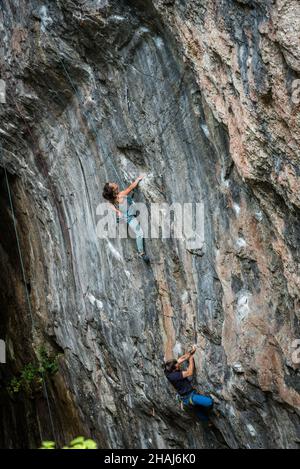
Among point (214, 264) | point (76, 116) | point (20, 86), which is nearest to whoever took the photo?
point (214, 264)

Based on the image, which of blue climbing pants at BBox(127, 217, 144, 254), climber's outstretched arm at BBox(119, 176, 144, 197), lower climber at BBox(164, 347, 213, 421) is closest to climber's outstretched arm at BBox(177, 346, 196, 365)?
lower climber at BBox(164, 347, 213, 421)

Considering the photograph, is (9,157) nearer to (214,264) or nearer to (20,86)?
(20,86)

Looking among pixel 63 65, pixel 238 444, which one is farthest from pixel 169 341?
pixel 63 65

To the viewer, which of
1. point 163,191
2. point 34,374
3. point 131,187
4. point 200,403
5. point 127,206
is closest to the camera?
point 200,403

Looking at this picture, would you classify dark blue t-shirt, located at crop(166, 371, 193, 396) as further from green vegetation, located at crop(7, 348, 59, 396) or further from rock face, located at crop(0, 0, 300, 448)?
green vegetation, located at crop(7, 348, 59, 396)

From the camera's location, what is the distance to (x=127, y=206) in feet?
29.2

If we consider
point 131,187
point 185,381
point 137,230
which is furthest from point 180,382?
point 131,187

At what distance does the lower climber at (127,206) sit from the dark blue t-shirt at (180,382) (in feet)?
5.52

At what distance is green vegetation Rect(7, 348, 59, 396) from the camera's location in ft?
45.6

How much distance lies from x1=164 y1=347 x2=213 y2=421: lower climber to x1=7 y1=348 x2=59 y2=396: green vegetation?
5757mm

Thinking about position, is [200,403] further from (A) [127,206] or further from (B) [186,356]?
(A) [127,206]

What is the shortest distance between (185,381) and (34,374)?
6.90m

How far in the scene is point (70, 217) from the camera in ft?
37.4

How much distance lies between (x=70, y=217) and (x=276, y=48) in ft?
22.1
